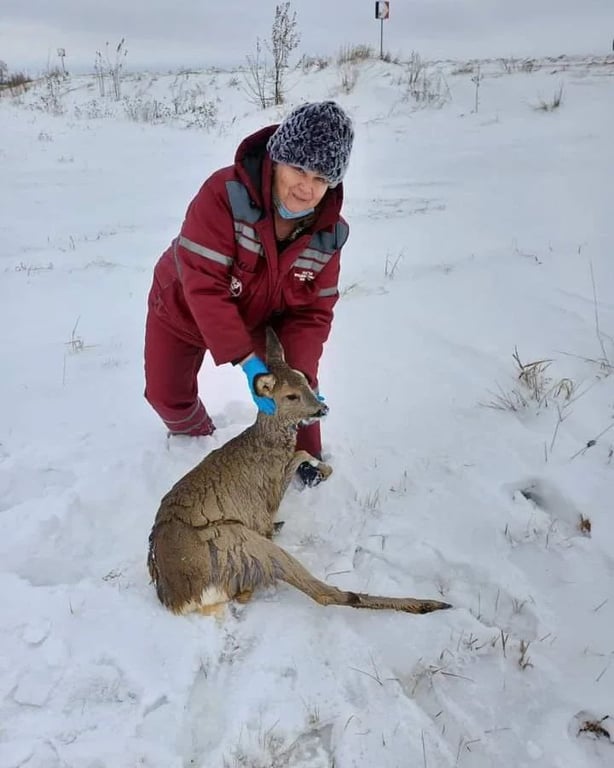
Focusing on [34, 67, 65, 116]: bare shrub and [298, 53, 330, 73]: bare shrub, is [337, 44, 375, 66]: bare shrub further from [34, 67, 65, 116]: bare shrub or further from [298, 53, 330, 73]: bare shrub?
[34, 67, 65, 116]: bare shrub

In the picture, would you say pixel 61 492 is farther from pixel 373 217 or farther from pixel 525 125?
pixel 525 125

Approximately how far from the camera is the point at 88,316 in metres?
5.78

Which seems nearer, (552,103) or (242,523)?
(242,523)

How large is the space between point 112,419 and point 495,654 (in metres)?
2.89

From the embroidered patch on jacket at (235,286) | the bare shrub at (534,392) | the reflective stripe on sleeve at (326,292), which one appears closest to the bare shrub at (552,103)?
the bare shrub at (534,392)

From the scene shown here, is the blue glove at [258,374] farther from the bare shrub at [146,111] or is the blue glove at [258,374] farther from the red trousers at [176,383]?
the bare shrub at [146,111]

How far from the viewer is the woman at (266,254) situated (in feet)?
9.20

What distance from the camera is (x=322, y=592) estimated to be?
103 inches

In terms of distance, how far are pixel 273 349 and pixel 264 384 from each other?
11.2 inches

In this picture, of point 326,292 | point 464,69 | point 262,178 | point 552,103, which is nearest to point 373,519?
point 326,292

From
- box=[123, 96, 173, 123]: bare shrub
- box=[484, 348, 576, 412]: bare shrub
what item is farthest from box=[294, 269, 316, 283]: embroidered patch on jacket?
box=[123, 96, 173, 123]: bare shrub

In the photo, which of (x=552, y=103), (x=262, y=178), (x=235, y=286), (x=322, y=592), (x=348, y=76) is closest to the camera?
(x=322, y=592)

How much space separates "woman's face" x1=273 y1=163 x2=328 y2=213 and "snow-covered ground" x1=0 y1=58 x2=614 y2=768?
5.07ft

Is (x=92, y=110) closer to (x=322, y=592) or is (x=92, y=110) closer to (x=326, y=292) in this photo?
(x=326, y=292)
